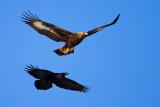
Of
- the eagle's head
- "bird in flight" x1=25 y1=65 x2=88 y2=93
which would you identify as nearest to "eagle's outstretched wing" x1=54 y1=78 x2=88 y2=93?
"bird in flight" x1=25 y1=65 x2=88 y2=93

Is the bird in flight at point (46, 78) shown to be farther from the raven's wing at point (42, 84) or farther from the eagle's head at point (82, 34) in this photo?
the eagle's head at point (82, 34)

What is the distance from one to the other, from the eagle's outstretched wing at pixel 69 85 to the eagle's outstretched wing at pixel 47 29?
4.85 feet

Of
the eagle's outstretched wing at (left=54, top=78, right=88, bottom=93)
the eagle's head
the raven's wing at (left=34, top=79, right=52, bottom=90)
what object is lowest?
the raven's wing at (left=34, top=79, right=52, bottom=90)

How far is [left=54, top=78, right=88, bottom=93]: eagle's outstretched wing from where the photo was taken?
15.2 m

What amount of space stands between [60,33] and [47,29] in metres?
0.75

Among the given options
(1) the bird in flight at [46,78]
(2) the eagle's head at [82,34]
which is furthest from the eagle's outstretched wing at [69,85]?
(2) the eagle's head at [82,34]

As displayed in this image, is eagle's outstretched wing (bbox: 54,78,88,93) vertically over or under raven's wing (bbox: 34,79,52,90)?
over

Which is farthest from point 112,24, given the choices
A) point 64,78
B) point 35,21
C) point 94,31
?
point 35,21

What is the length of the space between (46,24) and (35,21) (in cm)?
60

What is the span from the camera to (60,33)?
1658 centimetres

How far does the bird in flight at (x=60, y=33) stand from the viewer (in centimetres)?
1568

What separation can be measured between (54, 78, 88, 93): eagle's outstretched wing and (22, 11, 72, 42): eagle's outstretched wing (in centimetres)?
148

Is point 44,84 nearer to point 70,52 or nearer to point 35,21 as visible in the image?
point 70,52

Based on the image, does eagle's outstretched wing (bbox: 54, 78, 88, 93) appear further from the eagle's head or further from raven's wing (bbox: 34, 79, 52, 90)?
the eagle's head
